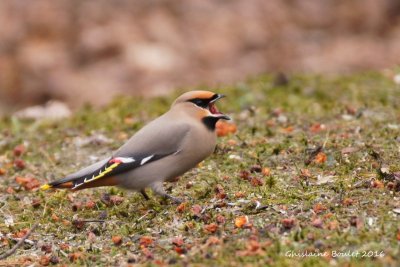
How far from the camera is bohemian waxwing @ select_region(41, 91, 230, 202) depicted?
6797 mm

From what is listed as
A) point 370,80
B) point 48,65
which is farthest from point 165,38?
point 370,80

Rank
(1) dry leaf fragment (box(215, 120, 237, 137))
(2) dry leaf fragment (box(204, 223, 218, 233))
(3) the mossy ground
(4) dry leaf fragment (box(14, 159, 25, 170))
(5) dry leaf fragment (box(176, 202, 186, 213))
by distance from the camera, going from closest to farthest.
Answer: (3) the mossy ground, (2) dry leaf fragment (box(204, 223, 218, 233)), (5) dry leaf fragment (box(176, 202, 186, 213)), (4) dry leaf fragment (box(14, 159, 25, 170)), (1) dry leaf fragment (box(215, 120, 237, 137))

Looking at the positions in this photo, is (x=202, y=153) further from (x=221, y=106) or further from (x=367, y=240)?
(x=221, y=106)

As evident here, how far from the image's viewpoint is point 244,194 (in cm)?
680

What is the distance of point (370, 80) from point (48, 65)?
5512 mm

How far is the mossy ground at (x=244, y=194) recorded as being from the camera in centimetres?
578

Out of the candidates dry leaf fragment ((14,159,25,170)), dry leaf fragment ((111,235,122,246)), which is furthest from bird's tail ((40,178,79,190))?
dry leaf fragment ((14,159,25,170))

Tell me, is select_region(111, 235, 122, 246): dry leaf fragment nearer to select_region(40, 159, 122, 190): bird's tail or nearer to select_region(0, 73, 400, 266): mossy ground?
select_region(0, 73, 400, 266): mossy ground

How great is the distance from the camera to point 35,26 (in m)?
14.5

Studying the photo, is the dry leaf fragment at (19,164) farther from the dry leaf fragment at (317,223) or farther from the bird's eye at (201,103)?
the dry leaf fragment at (317,223)

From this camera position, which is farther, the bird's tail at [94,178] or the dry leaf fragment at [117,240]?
the bird's tail at [94,178]

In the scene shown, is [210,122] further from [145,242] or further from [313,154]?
[145,242]

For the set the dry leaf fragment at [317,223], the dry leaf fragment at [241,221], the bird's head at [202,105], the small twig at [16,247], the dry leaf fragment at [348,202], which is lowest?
the dry leaf fragment at [348,202]

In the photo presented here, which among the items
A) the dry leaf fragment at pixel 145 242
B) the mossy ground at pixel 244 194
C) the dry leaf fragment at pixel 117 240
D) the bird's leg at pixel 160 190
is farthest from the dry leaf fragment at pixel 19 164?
the dry leaf fragment at pixel 145 242
